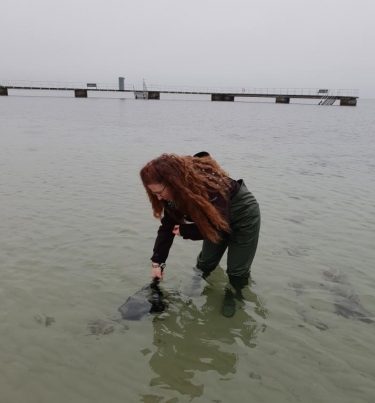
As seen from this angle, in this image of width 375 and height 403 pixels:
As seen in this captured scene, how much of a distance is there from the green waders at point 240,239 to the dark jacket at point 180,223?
0.48ft

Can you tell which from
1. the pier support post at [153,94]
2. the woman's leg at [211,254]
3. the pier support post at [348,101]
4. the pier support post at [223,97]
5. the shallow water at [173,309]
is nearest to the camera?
the shallow water at [173,309]

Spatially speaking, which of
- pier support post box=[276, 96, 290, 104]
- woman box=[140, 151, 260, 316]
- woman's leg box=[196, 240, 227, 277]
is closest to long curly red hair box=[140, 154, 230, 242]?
woman box=[140, 151, 260, 316]

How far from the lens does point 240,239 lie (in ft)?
13.8

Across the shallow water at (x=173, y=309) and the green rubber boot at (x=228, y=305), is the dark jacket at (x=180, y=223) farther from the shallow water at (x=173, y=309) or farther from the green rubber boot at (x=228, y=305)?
the green rubber boot at (x=228, y=305)

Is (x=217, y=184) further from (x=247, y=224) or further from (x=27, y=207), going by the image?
(x=27, y=207)

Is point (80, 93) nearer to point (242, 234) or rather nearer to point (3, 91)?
point (3, 91)

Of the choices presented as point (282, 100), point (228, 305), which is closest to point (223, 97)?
point (282, 100)

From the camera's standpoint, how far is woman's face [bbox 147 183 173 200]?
3.45m

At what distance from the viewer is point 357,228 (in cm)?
727

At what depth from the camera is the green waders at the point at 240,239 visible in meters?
4.05

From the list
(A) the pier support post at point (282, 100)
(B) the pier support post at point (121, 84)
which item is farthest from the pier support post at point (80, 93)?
(A) the pier support post at point (282, 100)

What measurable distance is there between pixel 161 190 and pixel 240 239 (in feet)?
3.87

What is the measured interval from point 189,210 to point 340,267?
311 cm

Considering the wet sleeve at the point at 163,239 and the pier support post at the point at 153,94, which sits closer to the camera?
the wet sleeve at the point at 163,239
